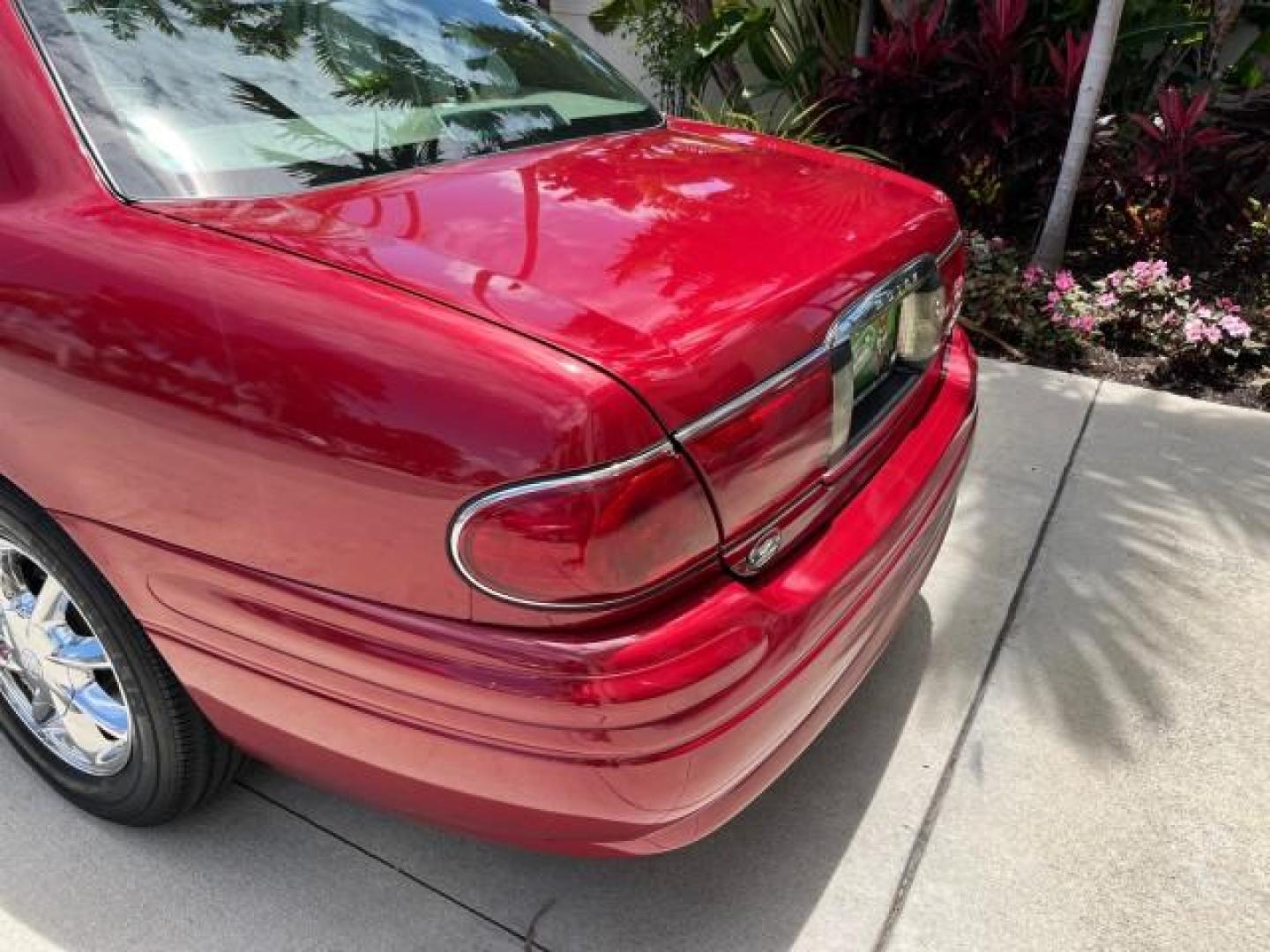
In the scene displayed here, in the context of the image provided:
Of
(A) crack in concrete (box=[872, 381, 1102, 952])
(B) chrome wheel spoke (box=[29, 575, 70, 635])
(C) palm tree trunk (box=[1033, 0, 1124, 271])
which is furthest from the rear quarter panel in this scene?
(C) palm tree trunk (box=[1033, 0, 1124, 271])

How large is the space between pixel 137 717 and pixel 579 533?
105 centimetres

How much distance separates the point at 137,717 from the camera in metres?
1.84

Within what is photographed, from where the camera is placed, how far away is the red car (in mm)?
1339

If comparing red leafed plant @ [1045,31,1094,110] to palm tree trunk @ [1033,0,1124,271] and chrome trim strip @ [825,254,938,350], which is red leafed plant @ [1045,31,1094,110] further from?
chrome trim strip @ [825,254,938,350]

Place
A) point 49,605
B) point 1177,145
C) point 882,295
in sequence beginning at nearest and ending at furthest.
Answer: point 882,295
point 49,605
point 1177,145

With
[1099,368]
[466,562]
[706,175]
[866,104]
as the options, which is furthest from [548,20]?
[866,104]

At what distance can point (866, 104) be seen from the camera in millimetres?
5730

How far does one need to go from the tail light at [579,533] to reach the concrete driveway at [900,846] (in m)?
0.85

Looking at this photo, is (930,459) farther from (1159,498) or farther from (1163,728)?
(1159,498)

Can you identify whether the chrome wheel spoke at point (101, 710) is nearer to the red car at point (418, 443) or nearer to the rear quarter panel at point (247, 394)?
the red car at point (418, 443)

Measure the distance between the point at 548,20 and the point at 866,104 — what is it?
11.0 ft

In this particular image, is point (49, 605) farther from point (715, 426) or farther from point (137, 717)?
point (715, 426)

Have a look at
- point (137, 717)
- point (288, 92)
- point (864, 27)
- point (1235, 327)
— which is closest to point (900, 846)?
point (137, 717)

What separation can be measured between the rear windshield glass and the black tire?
626 millimetres
